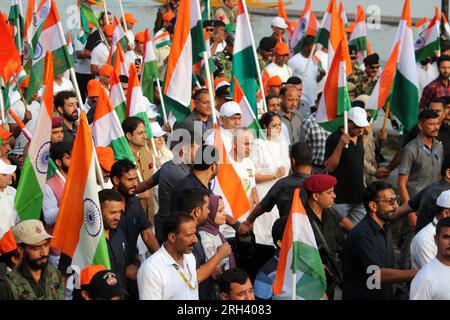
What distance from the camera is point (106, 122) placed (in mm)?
11742

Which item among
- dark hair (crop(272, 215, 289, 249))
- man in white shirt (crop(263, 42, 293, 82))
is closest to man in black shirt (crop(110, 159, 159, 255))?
dark hair (crop(272, 215, 289, 249))

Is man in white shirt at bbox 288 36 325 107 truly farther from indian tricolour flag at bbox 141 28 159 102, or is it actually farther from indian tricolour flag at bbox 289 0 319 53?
indian tricolour flag at bbox 141 28 159 102

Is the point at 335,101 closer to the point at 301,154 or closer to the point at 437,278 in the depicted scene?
the point at 301,154

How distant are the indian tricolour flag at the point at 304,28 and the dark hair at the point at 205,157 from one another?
7474 mm

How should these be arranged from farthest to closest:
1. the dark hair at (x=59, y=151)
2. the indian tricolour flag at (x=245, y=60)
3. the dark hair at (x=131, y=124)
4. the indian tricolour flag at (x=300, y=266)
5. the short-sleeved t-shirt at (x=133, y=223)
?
the indian tricolour flag at (x=245, y=60)
the dark hair at (x=131, y=124)
the dark hair at (x=59, y=151)
the short-sleeved t-shirt at (x=133, y=223)
the indian tricolour flag at (x=300, y=266)

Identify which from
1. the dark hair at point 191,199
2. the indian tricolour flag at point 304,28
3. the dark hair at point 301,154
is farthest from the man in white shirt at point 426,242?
the indian tricolour flag at point 304,28

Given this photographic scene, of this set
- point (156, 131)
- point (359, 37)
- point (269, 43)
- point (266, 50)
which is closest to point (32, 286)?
point (156, 131)

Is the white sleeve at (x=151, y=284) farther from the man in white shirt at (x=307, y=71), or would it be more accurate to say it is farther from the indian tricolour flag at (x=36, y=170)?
the man in white shirt at (x=307, y=71)

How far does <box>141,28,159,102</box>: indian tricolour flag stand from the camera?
14203 millimetres

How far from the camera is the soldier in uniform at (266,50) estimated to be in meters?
16.5

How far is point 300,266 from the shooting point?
891 cm

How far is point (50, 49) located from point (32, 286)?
4092 mm
